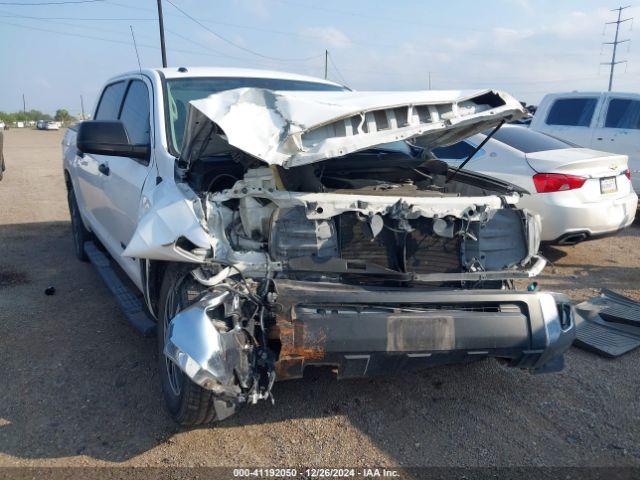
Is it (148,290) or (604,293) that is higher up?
(148,290)

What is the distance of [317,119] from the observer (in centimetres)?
275

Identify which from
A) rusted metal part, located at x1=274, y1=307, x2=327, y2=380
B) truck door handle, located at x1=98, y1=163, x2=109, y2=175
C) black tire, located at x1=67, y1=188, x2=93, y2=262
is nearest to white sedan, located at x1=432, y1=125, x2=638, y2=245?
truck door handle, located at x1=98, y1=163, x2=109, y2=175

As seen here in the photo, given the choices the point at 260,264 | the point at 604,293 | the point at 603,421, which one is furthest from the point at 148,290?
the point at 604,293

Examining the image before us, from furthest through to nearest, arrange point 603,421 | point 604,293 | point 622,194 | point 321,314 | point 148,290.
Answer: point 622,194, point 604,293, point 148,290, point 603,421, point 321,314

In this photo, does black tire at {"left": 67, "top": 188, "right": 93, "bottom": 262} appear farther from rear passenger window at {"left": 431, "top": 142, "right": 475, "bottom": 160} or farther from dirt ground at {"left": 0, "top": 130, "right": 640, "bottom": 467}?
rear passenger window at {"left": 431, "top": 142, "right": 475, "bottom": 160}

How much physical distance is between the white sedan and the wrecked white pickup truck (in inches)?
101

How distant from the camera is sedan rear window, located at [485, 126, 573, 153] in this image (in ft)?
20.5

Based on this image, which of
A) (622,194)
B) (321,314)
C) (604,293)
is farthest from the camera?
(622,194)

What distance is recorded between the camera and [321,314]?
2.52 m

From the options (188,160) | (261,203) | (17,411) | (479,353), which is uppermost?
(188,160)

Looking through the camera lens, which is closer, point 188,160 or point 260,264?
point 260,264

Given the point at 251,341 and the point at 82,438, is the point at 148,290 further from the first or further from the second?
the point at 251,341

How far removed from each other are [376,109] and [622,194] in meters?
4.36

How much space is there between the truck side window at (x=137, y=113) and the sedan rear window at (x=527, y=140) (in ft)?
13.3
